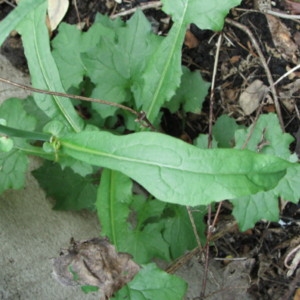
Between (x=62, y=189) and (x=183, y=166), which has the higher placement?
(x=183, y=166)

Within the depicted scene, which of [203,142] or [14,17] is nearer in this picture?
[14,17]

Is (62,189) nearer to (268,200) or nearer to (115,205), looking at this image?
(115,205)

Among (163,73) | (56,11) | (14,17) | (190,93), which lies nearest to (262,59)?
(190,93)

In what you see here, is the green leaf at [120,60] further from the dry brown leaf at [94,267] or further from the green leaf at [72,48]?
the dry brown leaf at [94,267]

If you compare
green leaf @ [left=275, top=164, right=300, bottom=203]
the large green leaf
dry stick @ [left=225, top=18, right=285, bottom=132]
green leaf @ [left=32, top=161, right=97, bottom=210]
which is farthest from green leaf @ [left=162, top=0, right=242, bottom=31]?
green leaf @ [left=32, top=161, right=97, bottom=210]

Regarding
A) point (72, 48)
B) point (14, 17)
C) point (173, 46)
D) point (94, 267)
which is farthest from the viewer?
point (72, 48)

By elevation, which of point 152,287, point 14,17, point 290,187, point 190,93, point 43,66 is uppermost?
point 14,17

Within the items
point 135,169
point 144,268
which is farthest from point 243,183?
point 144,268

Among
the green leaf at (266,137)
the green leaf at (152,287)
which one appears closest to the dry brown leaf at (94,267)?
the green leaf at (152,287)
